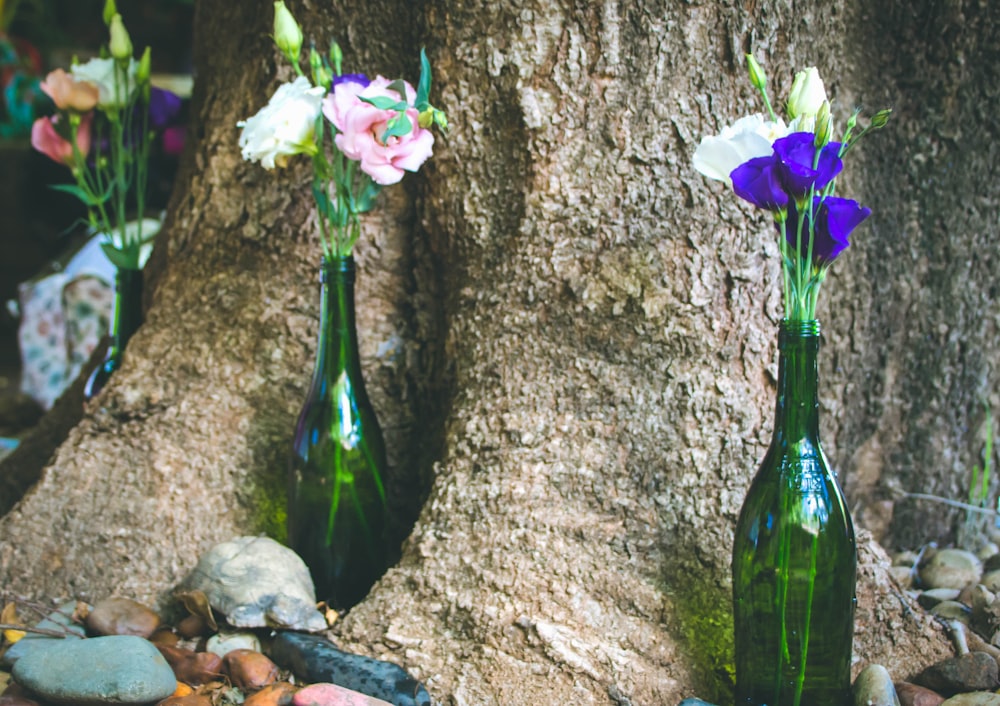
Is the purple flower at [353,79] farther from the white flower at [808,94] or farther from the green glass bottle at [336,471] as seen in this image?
the white flower at [808,94]

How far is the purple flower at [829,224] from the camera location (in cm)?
115

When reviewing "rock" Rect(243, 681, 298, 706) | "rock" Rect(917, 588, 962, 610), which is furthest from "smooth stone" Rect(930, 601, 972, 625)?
"rock" Rect(243, 681, 298, 706)

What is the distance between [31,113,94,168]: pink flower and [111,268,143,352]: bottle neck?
0.90 ft

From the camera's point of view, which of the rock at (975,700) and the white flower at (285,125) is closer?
the rock at (975,700)

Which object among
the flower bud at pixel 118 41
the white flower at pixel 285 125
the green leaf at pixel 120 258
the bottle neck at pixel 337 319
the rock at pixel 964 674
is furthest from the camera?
the green leaf at pixel 120 258

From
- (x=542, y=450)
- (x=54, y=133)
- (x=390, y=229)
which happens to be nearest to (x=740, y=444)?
(x=542, y=450)

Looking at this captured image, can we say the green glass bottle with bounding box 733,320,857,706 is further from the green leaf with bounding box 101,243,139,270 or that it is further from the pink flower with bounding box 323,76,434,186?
the green leaf with bounding box 101,243,139,270

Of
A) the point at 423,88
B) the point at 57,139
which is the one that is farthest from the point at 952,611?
the point at 57,139

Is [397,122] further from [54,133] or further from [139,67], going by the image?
[54,133]

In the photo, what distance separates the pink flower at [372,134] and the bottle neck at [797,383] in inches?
24.1

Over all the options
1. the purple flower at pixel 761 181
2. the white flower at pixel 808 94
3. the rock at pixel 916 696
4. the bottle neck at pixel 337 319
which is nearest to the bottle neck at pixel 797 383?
the purple flower at pixel 761 181

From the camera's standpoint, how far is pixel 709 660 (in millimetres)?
1361

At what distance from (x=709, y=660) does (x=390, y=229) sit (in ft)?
3.18

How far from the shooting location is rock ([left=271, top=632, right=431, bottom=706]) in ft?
4.28
